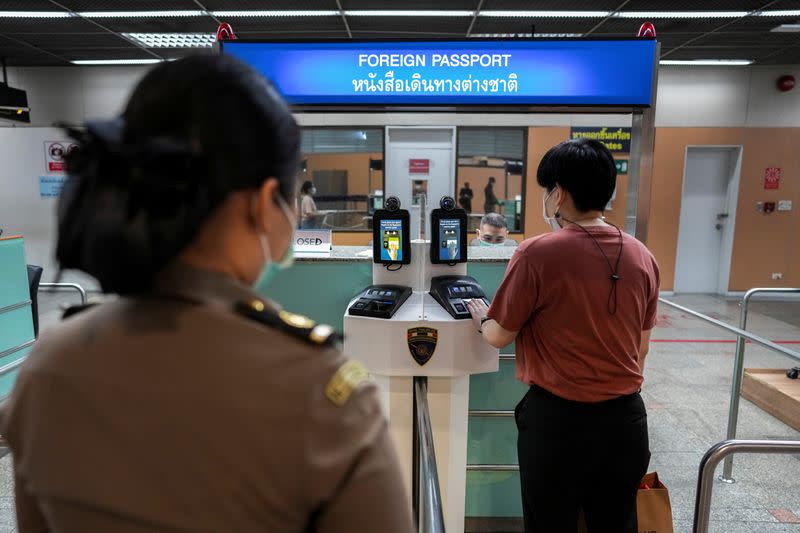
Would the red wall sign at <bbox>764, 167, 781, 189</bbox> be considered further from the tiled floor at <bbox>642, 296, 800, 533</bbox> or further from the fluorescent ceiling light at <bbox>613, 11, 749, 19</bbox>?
the fluorescent ceiling light at <bbox>613, 11, 749, 19</bbox>

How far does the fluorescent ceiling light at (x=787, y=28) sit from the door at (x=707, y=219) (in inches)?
74.7

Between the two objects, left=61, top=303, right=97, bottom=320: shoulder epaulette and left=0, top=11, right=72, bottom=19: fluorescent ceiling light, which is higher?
left=0, top=11, right=72, bottom=19: fluorescent ceiling light

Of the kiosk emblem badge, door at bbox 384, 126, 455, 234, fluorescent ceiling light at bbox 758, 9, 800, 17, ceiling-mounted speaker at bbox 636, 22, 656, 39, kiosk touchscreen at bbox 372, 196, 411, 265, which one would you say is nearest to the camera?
the kiosk emblem badge

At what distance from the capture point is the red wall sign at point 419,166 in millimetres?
6785

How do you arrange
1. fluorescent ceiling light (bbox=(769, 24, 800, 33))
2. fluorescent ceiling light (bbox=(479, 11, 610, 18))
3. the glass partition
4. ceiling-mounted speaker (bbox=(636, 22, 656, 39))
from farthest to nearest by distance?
the glass partition
fluorescent ceiling light (bbox=(769, 24, 800, 33))
fluorescent ceiling light (bbox=(479, 11, 610, 18))
ceiling-mounted speaker (bbox=(636, 22, 656, 39))

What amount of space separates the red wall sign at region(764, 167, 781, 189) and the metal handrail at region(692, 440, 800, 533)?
24.1 ft

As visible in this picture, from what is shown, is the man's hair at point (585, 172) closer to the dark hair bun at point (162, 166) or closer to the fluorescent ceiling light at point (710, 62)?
the dark hair bun at point (162, 166)

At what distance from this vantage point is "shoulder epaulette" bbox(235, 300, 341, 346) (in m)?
0.53

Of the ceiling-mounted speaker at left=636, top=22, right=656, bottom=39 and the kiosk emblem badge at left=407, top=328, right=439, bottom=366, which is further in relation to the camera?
the ceiling-mounted speaker at left=636, top=22, right=656, bottom=39

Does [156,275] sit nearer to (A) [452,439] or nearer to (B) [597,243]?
(B) [597,243]

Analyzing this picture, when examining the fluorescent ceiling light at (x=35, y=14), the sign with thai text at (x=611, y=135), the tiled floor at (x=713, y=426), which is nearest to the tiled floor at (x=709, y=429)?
the tiled floor at (x=713, y=426)

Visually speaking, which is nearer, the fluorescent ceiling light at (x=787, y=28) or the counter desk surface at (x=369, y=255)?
the counter desk surface at (x=369, y=255)

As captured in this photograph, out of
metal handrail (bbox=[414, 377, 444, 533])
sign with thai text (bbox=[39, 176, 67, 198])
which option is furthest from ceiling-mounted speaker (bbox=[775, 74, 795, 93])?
sign with thai text (bbox=[39, 176, 67, 198])

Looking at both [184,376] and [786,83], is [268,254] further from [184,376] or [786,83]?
[786,83]
